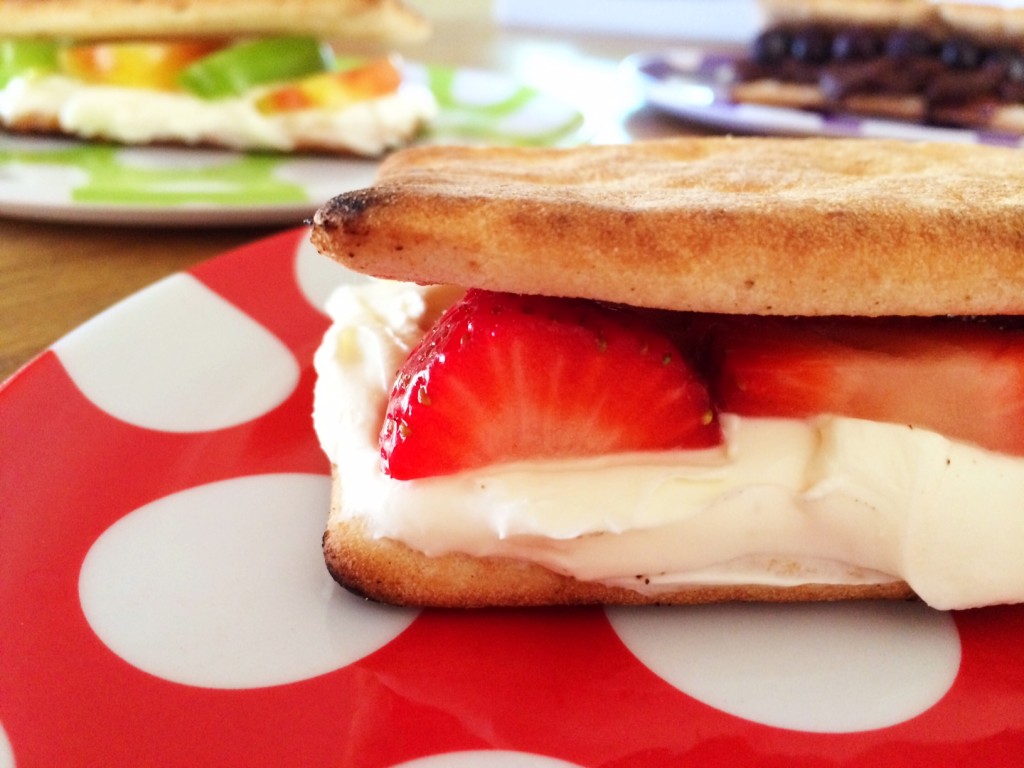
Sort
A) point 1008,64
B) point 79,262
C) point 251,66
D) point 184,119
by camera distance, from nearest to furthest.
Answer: point 79,262 → point 184,119 → point 251,66 → point 1008,64

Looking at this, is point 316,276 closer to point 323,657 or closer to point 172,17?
point 323,657

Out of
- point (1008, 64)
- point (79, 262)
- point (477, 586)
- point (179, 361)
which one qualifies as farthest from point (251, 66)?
point (1008, 64)

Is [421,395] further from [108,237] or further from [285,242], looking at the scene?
[108,237]

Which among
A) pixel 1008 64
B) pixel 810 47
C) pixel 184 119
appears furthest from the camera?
pixel 810 47

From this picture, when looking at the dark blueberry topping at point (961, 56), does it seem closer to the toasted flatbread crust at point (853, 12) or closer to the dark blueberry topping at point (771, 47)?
the toasted flatbread crust at point (853, 12)

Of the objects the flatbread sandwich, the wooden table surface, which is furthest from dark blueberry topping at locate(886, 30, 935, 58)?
the wooden table surface

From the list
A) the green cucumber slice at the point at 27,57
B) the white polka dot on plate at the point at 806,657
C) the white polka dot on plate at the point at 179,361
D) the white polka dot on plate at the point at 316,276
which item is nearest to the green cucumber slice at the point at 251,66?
the green cucumber slice at the point at 27,57
